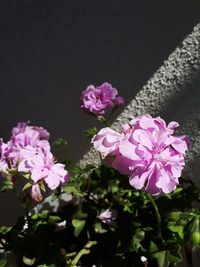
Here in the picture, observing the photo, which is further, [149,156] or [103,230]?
[103,230]

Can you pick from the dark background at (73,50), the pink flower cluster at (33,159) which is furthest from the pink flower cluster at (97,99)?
the dark background at (73,50)

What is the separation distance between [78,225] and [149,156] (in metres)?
0.57

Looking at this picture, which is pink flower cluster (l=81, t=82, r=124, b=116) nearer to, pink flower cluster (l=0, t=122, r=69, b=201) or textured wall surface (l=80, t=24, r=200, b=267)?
pink flower cluster (l=0, t=122, r=69, b=201)

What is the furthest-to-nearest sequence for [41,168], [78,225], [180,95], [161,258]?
[180,95]
[78,225]
[161,258]
[41,168]

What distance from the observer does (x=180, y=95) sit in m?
1.93

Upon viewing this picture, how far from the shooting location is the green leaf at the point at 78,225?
5.29 ft

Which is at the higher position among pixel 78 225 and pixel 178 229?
pixel 178 229

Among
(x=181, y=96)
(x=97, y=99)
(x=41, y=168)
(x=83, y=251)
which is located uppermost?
(x=181, y=96)

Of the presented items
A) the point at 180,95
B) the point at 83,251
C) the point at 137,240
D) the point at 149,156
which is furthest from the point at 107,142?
the point at 180,95

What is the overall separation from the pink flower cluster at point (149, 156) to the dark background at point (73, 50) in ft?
2.55

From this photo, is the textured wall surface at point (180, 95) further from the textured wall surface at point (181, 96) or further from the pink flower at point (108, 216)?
the pink flower at point (108, 216)

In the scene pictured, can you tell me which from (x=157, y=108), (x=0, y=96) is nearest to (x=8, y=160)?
(x=0, y=96)

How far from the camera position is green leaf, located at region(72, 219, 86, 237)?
161cm

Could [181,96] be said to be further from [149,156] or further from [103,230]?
[149,156]
